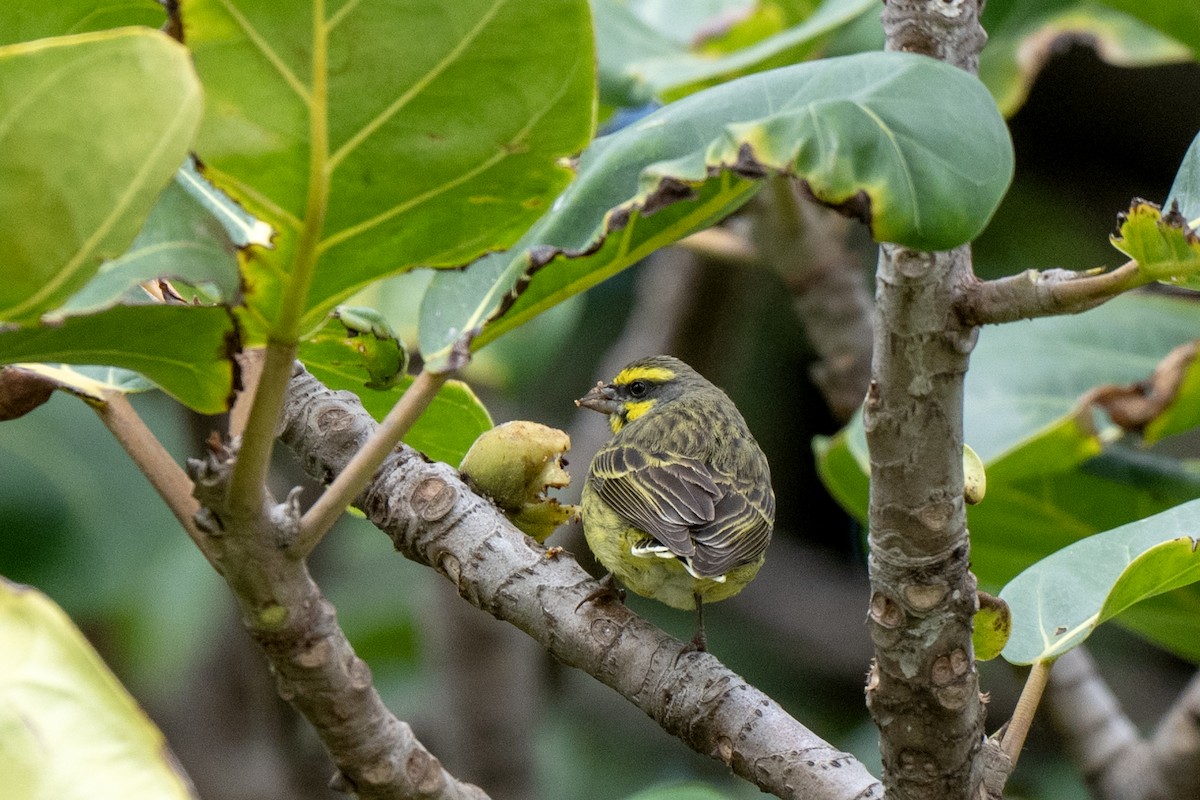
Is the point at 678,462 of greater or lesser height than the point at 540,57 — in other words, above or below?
below

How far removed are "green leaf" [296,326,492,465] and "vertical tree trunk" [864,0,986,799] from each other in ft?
2.27

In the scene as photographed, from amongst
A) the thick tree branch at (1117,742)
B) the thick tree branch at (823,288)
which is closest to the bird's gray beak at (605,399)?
the thick tree branch at (823,288)


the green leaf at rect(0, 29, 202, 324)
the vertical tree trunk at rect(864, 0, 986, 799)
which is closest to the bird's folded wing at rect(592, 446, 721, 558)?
the vertical tree trunk at rect(864, 0, 986, 799)

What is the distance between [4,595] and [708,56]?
2.76 metres

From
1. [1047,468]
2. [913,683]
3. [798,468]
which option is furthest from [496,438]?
[798,468]

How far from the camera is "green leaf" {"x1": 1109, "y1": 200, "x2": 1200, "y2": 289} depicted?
1.01 meters

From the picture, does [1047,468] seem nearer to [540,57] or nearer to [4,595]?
[540,57]

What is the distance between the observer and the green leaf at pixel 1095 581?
1.28 metres

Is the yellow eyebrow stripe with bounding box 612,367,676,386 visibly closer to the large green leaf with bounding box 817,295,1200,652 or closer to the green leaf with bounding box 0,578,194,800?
the large green leaf with bounding box 817,295,1200,652

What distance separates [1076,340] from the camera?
2994 millimetres

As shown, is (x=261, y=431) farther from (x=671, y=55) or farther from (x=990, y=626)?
(x=671, y=55)

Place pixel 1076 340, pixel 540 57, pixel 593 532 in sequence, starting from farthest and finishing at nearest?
pixel 1076 340 → pixel 593 532 → pixel 540 57

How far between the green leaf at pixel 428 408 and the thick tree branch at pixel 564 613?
54mm

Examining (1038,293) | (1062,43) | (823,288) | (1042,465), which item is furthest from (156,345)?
(1062,43)
